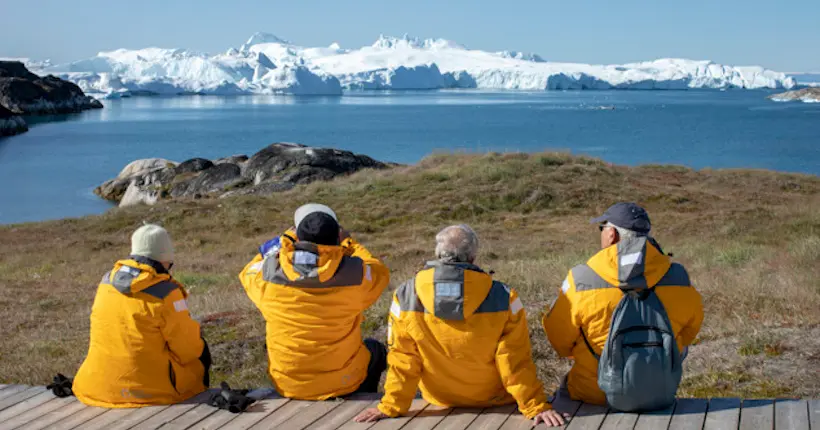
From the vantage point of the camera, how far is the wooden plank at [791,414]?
434 cm

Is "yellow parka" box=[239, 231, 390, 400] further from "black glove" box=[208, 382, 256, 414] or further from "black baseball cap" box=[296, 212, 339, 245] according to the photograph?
"black glove" box=[208, 382, 256, 414]

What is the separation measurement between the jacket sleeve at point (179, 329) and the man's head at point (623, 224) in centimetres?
255

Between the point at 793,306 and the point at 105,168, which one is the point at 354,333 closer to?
the point at 793,306

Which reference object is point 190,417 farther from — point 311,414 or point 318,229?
point 318,229

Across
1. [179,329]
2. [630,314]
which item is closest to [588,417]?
[630,314]

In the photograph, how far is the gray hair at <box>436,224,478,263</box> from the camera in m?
4.31

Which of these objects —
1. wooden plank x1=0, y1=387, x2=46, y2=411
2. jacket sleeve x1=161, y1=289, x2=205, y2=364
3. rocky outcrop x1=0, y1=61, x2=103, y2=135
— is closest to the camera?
jacket sleeve x1=161, y1=289, x2=205, y2=364

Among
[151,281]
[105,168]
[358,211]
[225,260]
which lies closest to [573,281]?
[151,281]

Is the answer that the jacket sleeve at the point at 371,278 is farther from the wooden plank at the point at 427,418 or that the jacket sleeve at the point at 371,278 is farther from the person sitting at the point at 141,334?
the person sitting at the point at 141,334

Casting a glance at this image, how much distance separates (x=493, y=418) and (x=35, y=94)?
5257 inches

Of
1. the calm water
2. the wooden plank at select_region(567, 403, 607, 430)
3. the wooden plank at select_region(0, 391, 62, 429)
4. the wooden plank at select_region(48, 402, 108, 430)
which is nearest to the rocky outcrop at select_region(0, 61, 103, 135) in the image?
the calm water

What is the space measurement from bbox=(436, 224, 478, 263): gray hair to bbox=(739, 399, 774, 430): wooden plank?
5.77 feet

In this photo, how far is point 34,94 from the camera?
4843 inches

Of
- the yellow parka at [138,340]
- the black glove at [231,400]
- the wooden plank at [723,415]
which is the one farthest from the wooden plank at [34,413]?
the wooden plank at [723,415]
